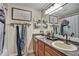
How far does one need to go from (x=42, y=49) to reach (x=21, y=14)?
706mm

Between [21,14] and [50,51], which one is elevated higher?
[21,14]

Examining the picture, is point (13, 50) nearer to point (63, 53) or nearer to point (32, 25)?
point (32, 25)

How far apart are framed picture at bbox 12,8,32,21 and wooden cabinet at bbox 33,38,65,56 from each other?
0.40m

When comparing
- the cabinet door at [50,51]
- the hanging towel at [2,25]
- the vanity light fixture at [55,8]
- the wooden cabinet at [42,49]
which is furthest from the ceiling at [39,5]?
the cabinet door at [50,51]

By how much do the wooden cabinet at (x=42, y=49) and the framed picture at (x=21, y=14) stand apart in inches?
15.9

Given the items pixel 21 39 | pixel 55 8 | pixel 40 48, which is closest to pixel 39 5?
pixel 55 8

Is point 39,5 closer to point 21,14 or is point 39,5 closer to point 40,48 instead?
point 21,14

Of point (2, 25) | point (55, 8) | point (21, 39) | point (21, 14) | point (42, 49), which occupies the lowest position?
point (42, 49)

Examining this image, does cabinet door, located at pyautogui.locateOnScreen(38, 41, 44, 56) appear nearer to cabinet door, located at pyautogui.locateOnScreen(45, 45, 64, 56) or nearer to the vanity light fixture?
cabinet door, located at pyautogui.locateOnScreen(45, 45, 64, 56)

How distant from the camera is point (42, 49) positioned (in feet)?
4.50

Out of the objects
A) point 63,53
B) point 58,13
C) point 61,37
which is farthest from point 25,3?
point 63,53

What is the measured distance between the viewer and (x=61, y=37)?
52.8 inches

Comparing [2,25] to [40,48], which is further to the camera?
[40,48]

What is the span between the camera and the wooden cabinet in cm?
119
